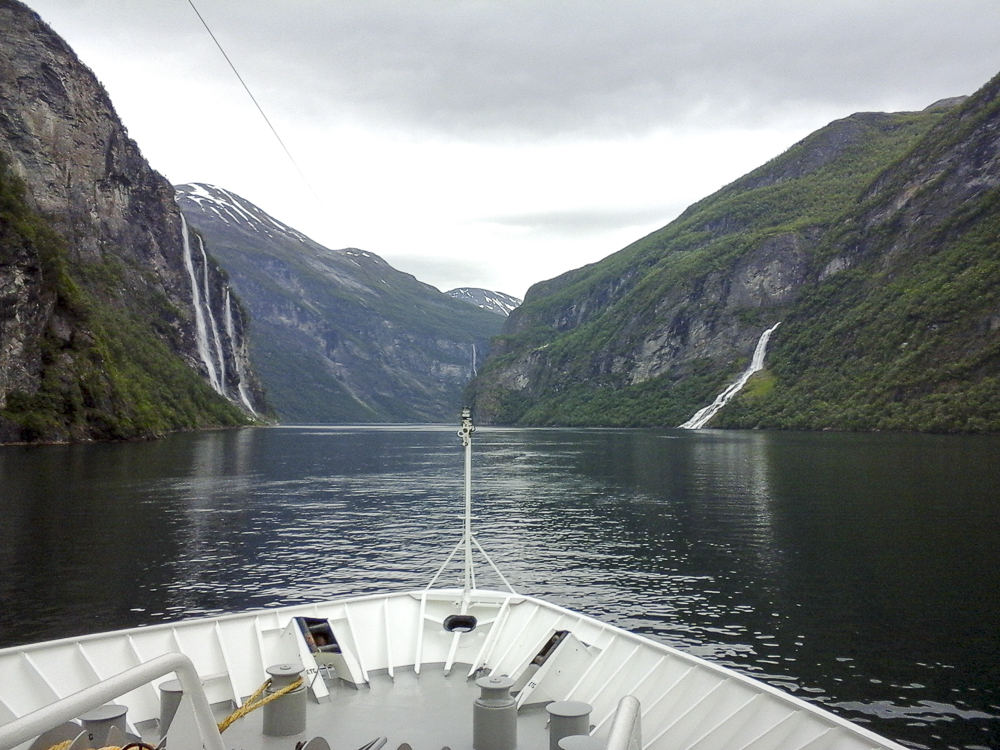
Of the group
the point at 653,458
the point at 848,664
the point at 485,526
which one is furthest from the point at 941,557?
the point at 653,458

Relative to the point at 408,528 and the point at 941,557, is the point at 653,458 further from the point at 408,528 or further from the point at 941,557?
the point at 941,557

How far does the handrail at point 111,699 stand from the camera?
411 centimetres

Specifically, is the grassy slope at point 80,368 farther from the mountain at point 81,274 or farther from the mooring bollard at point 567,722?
the mooring bollard at point 567,722

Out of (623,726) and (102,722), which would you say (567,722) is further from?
(102,722)

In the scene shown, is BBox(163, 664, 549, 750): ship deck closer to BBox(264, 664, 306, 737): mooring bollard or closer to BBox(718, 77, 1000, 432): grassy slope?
BBox(264, 664, 306, 737): mooring bollard

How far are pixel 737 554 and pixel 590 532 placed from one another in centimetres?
853

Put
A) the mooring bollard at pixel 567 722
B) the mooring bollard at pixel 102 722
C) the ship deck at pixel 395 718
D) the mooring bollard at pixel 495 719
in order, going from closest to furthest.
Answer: the mooring bollard at pixel 102 722
the mooring bollard at pixel 567 722
the mooring bollard at pixel 495 719
the ship deck at pixel 395 718

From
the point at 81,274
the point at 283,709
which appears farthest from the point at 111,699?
the point at 81,274

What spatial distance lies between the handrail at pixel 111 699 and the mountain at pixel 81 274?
10127cm

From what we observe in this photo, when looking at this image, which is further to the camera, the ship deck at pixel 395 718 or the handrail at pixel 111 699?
the ship deck at pixel 395 718

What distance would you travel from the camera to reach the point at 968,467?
6550 cm

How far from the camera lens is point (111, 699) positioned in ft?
16.0

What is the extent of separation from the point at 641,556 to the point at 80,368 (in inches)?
3842

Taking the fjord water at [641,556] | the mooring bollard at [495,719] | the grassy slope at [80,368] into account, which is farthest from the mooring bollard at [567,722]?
the grassy slope at [80,368]
